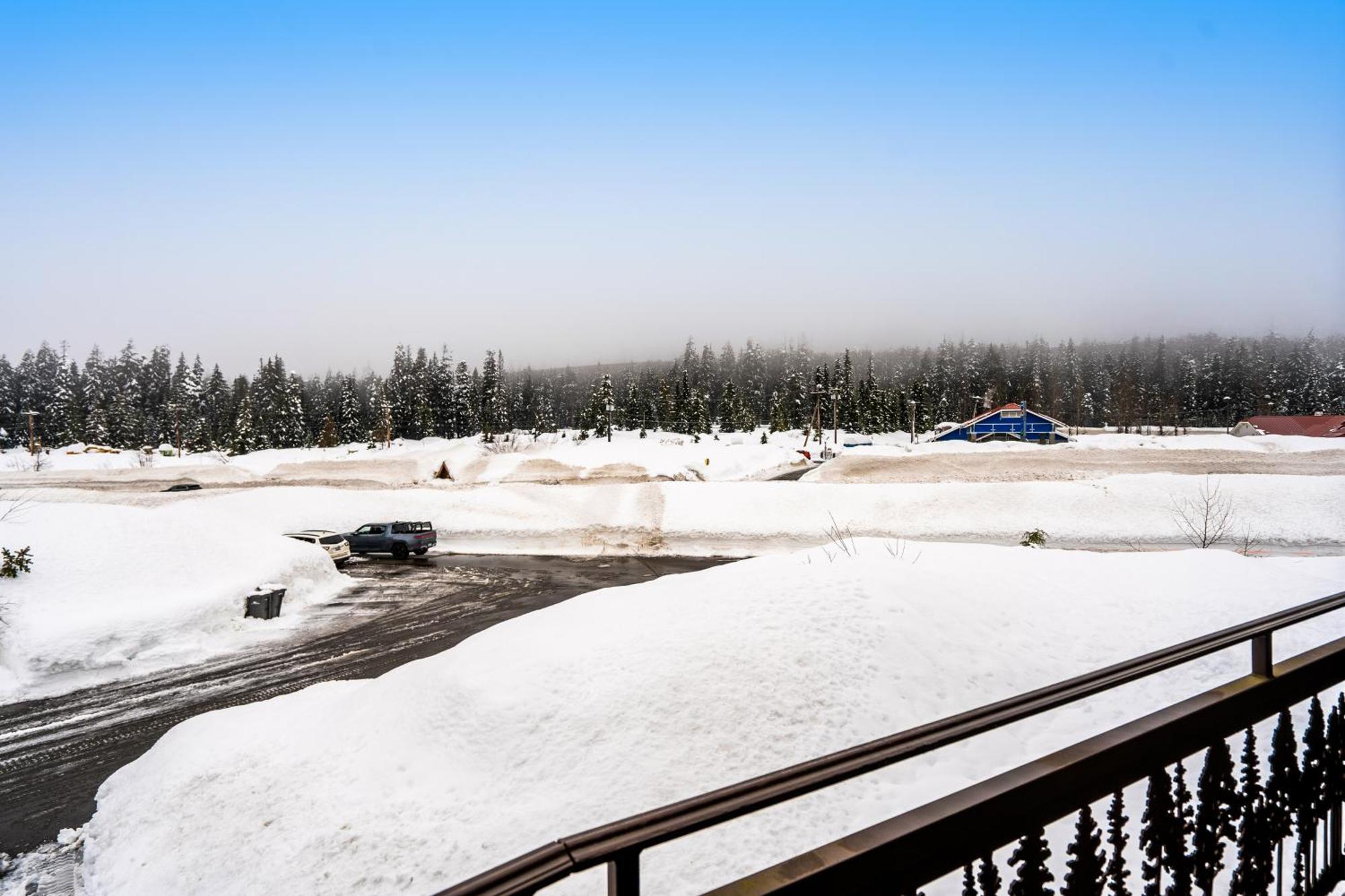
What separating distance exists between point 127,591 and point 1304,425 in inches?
3782

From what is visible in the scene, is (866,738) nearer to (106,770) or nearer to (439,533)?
(106,770)

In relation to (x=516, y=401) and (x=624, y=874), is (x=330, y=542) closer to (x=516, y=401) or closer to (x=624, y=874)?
(x=624, y=874)

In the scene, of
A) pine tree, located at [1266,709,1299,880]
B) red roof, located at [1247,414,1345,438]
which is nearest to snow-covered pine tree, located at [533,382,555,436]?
red roof, located at [1247,414,1345,438]

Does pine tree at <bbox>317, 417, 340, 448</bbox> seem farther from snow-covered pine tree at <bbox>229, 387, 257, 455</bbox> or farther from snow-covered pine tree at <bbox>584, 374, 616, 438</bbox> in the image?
snow-covered pine tree at <bbox>584, 374, 616, 438</bbox>

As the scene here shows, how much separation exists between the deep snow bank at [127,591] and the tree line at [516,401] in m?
66.0

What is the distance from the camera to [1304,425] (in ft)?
224

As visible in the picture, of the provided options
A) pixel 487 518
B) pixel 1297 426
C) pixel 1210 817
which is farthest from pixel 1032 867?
pixel 1297 426

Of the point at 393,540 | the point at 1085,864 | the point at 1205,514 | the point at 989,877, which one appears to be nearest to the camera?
the point at 989,877

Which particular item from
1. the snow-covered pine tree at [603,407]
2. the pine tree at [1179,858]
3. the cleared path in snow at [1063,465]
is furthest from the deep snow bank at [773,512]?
the snow-covered pine tree at [603,407]

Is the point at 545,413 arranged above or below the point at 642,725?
above

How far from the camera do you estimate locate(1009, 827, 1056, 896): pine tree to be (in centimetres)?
187


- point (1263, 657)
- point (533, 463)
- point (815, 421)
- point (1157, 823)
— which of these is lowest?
point (533, 463)

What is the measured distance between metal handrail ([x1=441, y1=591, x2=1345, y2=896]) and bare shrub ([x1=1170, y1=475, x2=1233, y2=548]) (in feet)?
103

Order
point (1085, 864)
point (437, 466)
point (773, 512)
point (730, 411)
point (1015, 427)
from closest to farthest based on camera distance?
point (1085, 864) < point (773, 512) < point (437, 466) < point (1015, 427) < point (730, 411)
